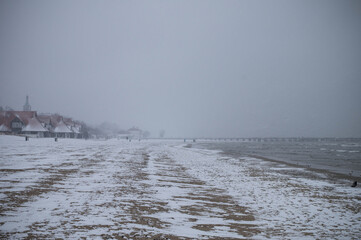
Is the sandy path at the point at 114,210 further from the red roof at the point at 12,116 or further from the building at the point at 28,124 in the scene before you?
the red roof at the point at 12,116

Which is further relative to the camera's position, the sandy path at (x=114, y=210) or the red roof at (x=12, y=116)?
the red roof at (x=12, y=116)

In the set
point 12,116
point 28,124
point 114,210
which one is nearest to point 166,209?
point 114,210

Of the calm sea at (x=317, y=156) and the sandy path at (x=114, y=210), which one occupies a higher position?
the sandy path at (x=114, y=210)

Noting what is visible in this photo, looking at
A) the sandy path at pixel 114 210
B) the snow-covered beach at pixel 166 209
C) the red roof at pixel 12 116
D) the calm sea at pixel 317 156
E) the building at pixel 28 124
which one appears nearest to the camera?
the sandy path at pixel 114 210

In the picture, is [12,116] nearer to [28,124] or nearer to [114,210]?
[28,124]

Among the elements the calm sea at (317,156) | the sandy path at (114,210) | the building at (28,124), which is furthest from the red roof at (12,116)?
the sandy path at (114,210)

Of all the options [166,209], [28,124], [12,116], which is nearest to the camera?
[166,209]

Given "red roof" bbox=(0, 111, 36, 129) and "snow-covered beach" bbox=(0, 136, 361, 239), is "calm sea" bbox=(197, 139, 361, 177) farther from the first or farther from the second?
"red roof" bbox=(0, 111, 36, 129)

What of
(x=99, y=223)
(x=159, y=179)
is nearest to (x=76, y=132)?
(x=159, y=179)

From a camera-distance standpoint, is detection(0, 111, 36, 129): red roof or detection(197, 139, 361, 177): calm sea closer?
detection(197, 139, 361, 177): calm sea

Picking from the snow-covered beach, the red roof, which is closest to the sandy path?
the snow-covered beach

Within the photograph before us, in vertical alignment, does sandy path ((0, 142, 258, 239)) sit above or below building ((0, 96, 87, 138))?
below

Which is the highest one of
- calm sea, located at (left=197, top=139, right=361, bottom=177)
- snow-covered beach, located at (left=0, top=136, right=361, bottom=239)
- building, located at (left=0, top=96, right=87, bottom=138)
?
building, located at (left=0, top=96, right=87, bottom=138)

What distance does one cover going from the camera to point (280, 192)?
1310 centimetres
